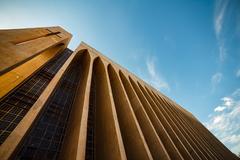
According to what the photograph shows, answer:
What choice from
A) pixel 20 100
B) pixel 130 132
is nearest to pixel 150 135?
pixel 130 132

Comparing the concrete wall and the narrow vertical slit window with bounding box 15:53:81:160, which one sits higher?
the concrete wall

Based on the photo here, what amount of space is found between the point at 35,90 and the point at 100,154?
4713mm

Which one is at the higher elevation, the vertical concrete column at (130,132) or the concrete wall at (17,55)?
the concrete wall at (17,55)

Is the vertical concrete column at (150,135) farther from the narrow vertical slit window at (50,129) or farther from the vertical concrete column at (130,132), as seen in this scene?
the narrow vertical slit window at (50,129)

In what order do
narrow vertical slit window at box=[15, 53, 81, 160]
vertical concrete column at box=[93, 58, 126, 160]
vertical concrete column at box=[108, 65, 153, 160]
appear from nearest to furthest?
1. narrow vertical slit window at box=[15, 53, 81, 160]
2. vertical concrete column at box=[93, 58, 126, 160]
3. vertical concrete column at box=[108, 65, 153, 160]

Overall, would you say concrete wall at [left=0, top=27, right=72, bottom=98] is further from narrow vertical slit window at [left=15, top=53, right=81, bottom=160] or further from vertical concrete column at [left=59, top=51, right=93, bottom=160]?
vertical concrete column at [left=59, top=51, right=93, bottom=160]

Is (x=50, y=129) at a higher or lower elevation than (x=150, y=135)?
higher

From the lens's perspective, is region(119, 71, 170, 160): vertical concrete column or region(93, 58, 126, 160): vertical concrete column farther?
region(119, 71, 170, 160): vertical concrete column

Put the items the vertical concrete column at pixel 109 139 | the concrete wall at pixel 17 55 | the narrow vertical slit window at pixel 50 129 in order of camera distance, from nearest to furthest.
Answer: the narrow vertical slit window at pixel 50 129
the vertical concrete column at pixel 109 139
the concrete wall at pixel 17 55

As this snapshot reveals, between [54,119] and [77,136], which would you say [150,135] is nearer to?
[77,136]

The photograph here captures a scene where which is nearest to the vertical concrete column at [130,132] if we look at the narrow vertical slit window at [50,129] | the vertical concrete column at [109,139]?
the vertical concrete column at [109,139]

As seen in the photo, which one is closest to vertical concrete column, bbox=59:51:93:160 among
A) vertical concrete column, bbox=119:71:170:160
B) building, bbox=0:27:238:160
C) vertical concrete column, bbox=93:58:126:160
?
building, bbox=0:27:238:160

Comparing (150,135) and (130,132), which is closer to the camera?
(130,132)

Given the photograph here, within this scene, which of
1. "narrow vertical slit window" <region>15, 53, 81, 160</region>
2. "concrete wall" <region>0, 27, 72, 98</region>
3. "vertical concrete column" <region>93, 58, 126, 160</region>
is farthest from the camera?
"concrete wall" <region>0, 27, 72, 98</region>
